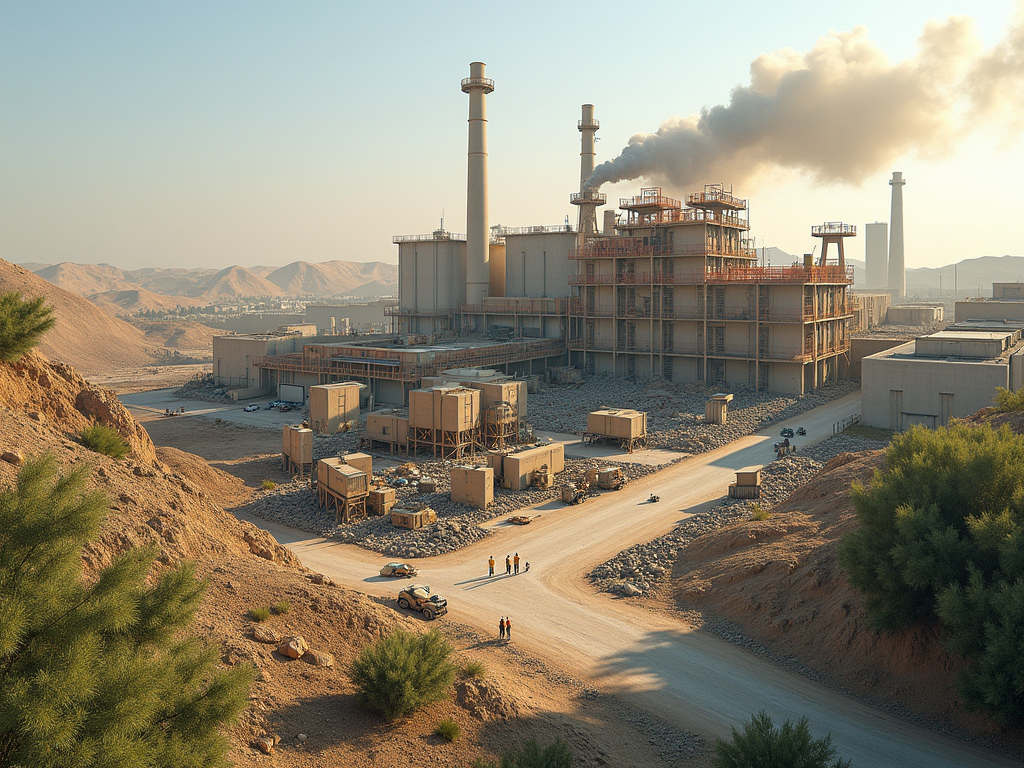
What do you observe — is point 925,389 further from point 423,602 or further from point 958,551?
point 423,602

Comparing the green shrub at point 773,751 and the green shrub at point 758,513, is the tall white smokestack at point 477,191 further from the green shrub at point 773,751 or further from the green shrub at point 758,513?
the green shrub at point 773,751

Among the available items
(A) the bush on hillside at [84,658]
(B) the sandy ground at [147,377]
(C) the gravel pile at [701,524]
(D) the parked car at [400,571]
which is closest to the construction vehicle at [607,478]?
(C) the gravel pile at [701,524]

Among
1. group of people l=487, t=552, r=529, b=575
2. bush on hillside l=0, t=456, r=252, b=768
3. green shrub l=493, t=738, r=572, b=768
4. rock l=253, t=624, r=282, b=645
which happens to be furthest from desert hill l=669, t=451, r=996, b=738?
bush on hillside l=0, t=456, r=252, b=768

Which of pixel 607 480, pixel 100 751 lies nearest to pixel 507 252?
pixel 607 480

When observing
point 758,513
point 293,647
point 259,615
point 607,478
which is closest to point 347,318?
point 607,478

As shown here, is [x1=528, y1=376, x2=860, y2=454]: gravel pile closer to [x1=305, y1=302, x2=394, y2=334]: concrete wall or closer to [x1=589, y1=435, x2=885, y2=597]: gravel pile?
[x1=589, y1=435, x2=885, y2=597]: gravel pile

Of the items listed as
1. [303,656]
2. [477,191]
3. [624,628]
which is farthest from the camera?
[477,191]
